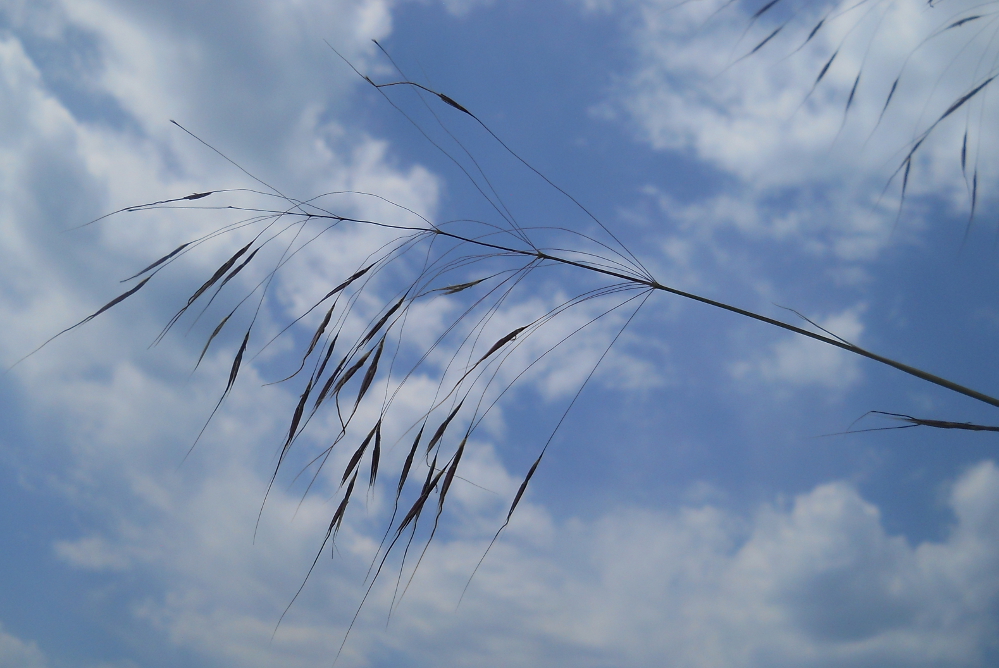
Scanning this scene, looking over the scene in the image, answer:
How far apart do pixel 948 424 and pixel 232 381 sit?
147 centimetres

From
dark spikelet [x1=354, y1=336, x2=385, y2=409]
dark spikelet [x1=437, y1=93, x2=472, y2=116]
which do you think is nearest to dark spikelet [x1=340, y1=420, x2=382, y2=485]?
dark spikelet [x1=354, y1=336, x2=385, y2=409]

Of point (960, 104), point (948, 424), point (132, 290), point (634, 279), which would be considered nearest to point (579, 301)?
point (634, 279)

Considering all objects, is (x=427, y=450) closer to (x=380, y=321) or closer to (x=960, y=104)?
(x=380, y=321)

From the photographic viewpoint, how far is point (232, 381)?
1512 millimetres

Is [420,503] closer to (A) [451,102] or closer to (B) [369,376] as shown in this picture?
(B) [369,376]

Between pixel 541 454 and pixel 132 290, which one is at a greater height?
pixel 132 290

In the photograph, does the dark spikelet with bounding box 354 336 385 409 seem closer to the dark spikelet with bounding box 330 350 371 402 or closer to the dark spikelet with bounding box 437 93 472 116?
the dark spikelet with bounding box 330 350 371 402

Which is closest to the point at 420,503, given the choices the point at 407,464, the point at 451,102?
the point at 407,464

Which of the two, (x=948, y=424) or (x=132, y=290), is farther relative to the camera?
(x=132, y=290)

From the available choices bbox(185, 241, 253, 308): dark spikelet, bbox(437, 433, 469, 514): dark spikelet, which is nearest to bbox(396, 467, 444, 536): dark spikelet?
bbox(437, 433, 469, 514): dark spikelet

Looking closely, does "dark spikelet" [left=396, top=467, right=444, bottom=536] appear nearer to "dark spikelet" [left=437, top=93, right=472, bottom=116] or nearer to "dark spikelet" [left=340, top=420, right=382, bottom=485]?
"dark spikelet" [left=340, top=420, right=382, bottom=485]

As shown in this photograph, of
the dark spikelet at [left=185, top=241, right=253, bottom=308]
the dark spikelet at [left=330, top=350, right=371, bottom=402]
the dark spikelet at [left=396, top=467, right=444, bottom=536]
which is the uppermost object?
the dark spikelet at [left=185, top=241, right=253, bottom=308]

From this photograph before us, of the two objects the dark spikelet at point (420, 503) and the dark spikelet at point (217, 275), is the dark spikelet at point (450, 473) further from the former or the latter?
the dark spikelet at point (217, 275)

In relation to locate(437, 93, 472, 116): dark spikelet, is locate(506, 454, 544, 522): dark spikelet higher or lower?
lower
